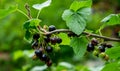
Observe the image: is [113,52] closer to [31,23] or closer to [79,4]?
[79,4]

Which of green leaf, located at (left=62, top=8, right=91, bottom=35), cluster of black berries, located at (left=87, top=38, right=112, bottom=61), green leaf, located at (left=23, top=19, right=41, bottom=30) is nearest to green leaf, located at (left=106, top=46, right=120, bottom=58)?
cluster of black berries, located at (left=87, top=38, right=112, bottom=61)

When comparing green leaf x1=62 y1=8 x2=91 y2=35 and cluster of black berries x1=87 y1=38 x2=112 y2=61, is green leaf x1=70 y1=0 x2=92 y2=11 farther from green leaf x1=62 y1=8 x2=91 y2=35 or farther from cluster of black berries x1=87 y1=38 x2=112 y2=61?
cluster of black berries x1=87 y1=38 x2=112 y2=61

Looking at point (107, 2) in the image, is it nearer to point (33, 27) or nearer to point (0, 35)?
point (0, 35)

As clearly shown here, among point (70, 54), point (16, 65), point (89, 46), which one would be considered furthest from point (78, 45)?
point (16, 65)

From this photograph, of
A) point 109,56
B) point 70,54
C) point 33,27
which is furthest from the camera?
point 70,54

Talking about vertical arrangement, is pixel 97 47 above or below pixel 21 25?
below

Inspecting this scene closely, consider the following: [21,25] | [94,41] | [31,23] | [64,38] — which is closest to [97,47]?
[94,41]

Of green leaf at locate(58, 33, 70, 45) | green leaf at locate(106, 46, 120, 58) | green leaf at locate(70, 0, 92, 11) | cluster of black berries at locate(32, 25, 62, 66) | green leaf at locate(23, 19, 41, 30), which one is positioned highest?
green leaf at locate(70, 0, 92, 11)
